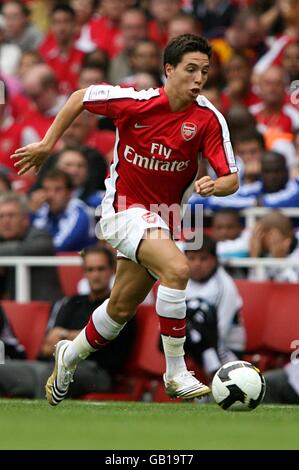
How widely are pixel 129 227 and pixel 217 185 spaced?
67 centimetres

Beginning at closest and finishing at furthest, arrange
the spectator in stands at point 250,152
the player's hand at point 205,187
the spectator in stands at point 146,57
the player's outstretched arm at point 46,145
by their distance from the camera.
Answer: the player's hand at point 205,187
the player's outstretched arm at point 46,145
the spectator in stands at point 250,152
the spectator in stands at point 146,57

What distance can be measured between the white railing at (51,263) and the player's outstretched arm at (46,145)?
302 centimetres

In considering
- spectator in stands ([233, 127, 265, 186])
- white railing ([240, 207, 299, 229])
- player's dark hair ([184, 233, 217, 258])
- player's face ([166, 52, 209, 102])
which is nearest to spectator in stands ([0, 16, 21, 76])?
spectator in stands ([233, 127, 265, 186])

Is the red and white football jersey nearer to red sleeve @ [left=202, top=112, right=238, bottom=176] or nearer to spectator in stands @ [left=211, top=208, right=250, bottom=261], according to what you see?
red sleeve @ [left=202, top=112, right=238, bottom=176]

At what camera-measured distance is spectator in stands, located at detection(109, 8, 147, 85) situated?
15938 millimetres

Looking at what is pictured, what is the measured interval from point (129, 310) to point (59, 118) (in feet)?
4.25

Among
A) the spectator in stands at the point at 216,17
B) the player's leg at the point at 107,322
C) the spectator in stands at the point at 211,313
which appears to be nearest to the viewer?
the player's leg at the point at 107,322

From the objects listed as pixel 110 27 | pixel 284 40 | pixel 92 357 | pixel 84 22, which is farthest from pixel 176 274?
pixel 84 22

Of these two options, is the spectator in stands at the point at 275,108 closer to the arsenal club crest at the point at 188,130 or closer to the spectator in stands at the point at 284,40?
the spectator in stands at the point at 284,40

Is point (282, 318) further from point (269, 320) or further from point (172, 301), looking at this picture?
point (172, 301)

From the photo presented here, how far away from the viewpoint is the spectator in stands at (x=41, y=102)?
15.5 meters

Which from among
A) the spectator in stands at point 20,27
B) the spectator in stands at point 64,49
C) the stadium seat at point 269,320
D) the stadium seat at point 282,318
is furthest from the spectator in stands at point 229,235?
the spectator in stands at point 20,27

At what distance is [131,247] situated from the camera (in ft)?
27.8
